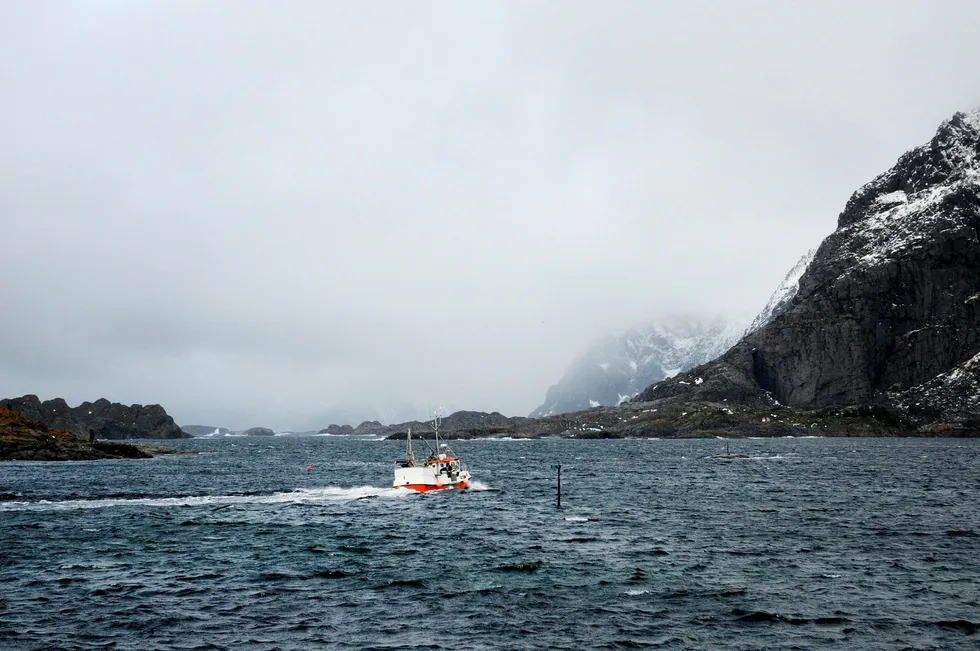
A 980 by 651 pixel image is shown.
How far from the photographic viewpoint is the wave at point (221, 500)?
79.1m

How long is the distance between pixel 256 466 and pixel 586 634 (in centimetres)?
13526

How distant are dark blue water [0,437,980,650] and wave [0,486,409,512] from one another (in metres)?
0.59

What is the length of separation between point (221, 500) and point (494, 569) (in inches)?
1967

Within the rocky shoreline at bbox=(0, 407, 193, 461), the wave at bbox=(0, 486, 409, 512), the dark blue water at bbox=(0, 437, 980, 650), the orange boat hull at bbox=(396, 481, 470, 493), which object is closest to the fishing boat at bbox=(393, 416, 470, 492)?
the orange boat hull at bbox=(396, 481, 470, 493)

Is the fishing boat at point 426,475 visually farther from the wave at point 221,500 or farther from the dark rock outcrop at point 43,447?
the dark rock outcrop at point 43,447

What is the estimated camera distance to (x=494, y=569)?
47.6m

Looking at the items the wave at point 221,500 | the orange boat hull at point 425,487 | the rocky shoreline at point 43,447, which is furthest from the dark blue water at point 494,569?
the rocky shoreline at point 43,447

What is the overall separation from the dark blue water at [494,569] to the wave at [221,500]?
0.59 metres

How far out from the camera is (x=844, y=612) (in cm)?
3719

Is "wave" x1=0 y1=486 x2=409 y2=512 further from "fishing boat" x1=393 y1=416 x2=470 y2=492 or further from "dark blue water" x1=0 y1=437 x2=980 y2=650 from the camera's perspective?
"fishing boat" x1=393 y1=416 x2=470 y2=492

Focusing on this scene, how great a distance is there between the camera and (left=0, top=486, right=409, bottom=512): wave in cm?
7912

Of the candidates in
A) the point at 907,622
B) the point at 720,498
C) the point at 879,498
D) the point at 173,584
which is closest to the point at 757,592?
the point at 907,622

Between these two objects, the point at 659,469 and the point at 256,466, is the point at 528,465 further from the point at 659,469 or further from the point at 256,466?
the point at 256,466

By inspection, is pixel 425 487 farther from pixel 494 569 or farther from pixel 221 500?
pixel 494 569
